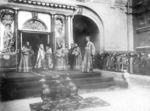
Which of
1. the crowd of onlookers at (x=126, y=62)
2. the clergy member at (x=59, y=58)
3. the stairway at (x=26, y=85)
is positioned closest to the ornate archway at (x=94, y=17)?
the crowd of onlookers at (x=126, y=62)

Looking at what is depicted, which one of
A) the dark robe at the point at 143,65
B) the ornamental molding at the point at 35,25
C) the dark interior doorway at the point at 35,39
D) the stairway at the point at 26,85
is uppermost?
the ornamental molding at the point at 35,25

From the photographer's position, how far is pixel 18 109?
9.73ft

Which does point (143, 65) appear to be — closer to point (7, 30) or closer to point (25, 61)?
point (25, 61)

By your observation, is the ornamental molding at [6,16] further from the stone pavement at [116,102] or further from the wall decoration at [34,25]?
the stone pavement at [116,102]

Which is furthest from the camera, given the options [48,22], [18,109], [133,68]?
[48,22]

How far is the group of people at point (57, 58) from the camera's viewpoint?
538cm

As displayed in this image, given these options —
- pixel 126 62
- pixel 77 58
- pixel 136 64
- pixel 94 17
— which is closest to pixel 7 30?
pixel 77 58

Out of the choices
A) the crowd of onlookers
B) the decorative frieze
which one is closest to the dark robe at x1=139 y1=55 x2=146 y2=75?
the crowd of onlookers

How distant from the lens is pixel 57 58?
6.18m

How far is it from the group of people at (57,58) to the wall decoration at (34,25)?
2.78 feet

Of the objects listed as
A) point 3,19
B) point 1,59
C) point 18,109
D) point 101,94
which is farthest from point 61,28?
point 18,109

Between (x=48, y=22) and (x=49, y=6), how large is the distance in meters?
0.75

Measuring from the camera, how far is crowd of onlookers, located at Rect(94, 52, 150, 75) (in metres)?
5.40

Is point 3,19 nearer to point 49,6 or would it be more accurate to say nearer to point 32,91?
point 49,6
